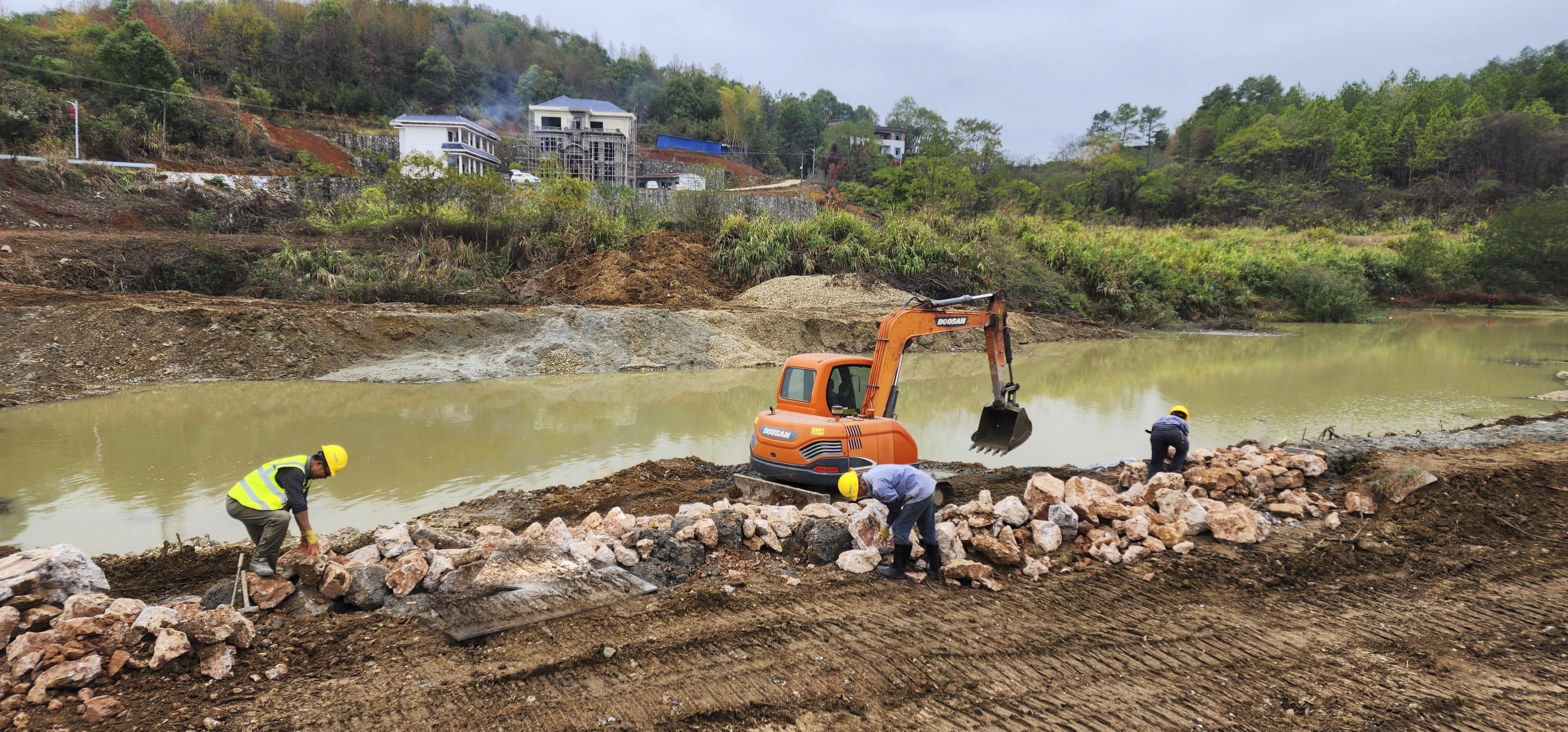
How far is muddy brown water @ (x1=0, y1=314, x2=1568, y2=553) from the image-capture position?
8.32 metres

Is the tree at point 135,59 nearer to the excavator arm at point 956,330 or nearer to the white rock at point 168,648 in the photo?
the excavator arm at point 956,330

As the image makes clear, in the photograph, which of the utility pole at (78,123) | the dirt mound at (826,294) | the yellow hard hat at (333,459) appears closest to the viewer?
the yellow hard hat at (333,459)

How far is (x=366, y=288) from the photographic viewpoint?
1945cm

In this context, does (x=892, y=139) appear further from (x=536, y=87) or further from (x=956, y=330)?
(x=956, y=330)

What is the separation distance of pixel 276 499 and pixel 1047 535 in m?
5.64

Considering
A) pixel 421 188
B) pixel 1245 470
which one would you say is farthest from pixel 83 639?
pixel 421 188

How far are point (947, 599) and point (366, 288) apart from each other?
18.9 meters

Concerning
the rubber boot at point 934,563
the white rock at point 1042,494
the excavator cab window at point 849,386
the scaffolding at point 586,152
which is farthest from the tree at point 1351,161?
the rubber boot at point 934,563

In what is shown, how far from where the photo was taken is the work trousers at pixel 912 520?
5508 mm

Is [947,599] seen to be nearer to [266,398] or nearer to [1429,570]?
[1429,570]

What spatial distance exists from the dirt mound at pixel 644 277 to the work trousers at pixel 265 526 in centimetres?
1619

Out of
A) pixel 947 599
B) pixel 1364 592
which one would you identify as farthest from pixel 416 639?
pixel 1364 592

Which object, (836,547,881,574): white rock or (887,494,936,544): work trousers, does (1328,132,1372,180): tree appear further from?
(836,547,881,574): white rock

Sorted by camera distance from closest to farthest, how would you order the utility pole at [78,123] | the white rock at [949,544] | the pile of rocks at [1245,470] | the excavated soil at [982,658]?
the excavated soil at [982,658] → the white rock at [949,544] → the pile of rocks at [1245,470] → the utility pole at [78,123]
